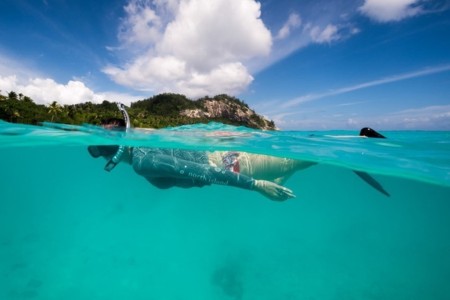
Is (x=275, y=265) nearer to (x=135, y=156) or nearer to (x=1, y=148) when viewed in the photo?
(x=135, y=156)

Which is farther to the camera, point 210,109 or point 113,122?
point 210,109

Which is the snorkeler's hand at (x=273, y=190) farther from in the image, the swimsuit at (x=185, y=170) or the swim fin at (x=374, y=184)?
the swim fin at (x=374, y=184)

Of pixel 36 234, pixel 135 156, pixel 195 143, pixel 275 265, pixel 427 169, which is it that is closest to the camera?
pixel 135 156

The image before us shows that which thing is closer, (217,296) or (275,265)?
(217,296)

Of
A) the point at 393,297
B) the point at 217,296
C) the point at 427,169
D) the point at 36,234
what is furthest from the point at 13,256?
the point at 427,169

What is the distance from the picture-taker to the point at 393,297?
34.2 ft

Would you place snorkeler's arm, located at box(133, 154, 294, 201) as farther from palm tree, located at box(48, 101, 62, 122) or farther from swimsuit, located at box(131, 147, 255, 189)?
palm tree, located at box(48, 101, 62, 122)

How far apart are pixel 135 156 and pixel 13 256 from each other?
9521mm

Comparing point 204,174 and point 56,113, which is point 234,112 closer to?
point 56,113

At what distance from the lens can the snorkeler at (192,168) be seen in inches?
222

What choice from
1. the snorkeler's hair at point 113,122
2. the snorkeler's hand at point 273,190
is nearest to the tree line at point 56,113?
the snorkeler's hair at point 113,122

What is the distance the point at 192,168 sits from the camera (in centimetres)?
594

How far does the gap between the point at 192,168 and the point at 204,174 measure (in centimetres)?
30

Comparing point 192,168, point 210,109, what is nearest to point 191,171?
point 192,168
